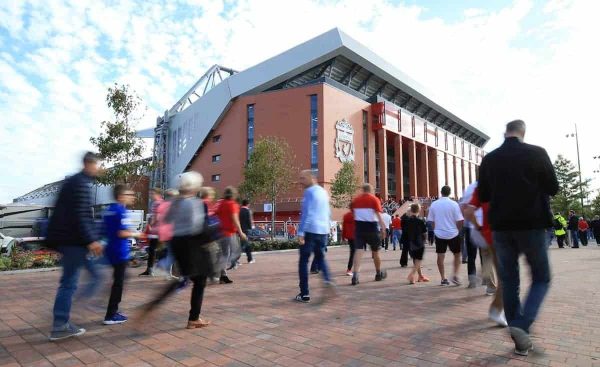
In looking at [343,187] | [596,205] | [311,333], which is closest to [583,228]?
[343,187]

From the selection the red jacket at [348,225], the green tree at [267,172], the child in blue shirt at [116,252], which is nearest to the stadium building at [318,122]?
the green tree at [267,172]

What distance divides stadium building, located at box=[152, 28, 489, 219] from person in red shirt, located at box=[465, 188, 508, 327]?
31.3m

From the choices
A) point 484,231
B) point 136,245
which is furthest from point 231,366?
point 136,245

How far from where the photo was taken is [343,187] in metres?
34.1

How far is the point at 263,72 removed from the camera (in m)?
42.8

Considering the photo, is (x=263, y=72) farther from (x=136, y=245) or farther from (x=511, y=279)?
(x=511, y=279)

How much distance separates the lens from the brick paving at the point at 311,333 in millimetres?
3197

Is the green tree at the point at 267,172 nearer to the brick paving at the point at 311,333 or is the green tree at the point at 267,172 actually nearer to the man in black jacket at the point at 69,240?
the brick paving at the point at 311,333

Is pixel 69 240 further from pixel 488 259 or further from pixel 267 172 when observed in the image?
pixel 267 172

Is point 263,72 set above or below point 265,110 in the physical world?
above

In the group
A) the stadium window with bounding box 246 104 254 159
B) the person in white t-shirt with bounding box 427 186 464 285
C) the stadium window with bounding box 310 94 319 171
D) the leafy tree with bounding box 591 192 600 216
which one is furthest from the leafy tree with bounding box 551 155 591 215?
the person in white t-shirt with bounding box 427 186 464 285

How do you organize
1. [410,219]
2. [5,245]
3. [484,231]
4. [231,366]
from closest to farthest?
[231,366] → [484,231] → [410,219] → [5,245]

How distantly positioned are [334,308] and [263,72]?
40.3 m

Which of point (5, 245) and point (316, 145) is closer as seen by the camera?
point (5, 245)
